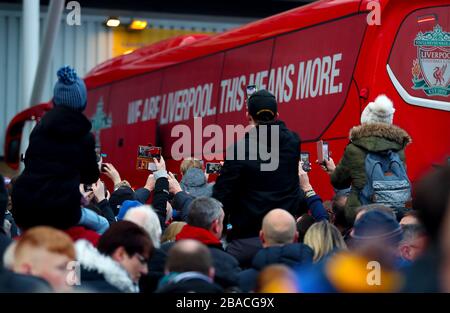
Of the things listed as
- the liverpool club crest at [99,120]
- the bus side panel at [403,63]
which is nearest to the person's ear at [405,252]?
the bus side panel at [403,63]

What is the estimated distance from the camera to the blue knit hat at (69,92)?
20.9ft

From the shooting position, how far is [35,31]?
1994cm

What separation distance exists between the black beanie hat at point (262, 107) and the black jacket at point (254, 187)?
3.2 inches

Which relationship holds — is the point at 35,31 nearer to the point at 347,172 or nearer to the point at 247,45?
the point at 247,45

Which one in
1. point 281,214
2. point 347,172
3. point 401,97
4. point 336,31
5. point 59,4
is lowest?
point 281,214

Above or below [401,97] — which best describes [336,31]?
above

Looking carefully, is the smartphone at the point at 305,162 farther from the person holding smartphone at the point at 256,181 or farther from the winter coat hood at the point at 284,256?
the winter coat hood at the point at 284,256

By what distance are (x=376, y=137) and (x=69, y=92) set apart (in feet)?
9.05

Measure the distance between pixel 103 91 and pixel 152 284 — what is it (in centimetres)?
1250

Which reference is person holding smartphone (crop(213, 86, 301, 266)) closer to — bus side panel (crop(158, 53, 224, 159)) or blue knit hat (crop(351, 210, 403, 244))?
blue knit hat (crop(351, 210, 403, 244))

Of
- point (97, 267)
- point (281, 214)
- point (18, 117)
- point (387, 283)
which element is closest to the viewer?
point (387, 283)

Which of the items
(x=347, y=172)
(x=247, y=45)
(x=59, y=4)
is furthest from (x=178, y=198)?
(x=59, y=4)

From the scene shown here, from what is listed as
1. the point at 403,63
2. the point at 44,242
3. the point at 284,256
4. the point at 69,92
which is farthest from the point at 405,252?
the point at 403,63

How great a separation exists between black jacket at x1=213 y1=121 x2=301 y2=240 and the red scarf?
0.51m
